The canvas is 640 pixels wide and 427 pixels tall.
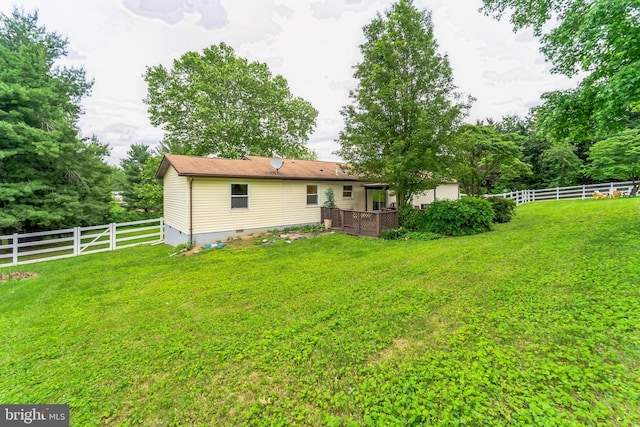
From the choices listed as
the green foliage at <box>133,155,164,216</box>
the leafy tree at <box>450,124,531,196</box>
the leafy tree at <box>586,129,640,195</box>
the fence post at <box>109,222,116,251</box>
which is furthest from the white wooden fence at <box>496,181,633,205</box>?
the green foliage at <box>133,155,164,216</box>


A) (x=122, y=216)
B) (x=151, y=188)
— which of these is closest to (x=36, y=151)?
(x=151, y=188)

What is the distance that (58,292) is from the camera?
5594 millimetres

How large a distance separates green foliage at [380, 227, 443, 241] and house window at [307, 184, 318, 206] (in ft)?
14.2

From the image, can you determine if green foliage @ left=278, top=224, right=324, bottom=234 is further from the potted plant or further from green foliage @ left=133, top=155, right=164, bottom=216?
green foliage @ left=133, top=155, right=164, bottom=216

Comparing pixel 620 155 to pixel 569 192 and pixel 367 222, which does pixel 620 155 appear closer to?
pixel 569 192

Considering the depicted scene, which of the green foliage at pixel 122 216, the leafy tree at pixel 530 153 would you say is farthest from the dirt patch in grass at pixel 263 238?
the leafy tree at pixel 530 153

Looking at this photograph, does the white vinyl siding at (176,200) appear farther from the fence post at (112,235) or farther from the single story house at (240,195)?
the fence post at (112,235)

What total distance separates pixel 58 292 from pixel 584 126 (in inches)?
576

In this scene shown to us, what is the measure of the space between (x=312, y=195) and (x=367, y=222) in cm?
364

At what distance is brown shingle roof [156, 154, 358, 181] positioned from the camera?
32.8 ft

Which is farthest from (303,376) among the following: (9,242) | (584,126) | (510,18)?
(9,242)

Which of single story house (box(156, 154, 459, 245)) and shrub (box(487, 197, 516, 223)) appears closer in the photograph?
single story house (box(156, 154, 459, 245))

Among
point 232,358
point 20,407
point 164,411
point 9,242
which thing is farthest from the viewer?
point 9,242

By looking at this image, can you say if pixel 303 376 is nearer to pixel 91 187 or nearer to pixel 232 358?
pixel 232 358
